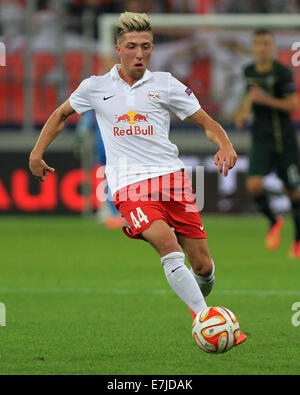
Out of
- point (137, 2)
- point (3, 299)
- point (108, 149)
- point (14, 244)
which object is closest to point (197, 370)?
point (108, 149)

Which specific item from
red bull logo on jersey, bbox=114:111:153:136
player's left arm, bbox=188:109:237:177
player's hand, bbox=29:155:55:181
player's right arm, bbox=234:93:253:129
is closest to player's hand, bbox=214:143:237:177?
player's left arm, bbox=188:109:237:177

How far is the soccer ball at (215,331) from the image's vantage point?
16.2 ft

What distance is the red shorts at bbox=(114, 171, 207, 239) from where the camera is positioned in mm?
5449

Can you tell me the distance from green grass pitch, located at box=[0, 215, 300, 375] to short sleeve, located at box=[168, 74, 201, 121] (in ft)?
4.56

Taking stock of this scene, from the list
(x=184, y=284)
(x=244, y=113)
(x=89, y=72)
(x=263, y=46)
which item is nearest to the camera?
(x=184, y=284)

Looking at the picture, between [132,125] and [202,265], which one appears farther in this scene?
[202,265]

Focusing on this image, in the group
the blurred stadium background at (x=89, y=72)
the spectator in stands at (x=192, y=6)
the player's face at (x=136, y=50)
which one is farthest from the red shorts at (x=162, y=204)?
the spectator in stands at (x=192, y=6)

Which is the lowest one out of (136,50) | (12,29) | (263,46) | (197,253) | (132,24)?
(12,29)

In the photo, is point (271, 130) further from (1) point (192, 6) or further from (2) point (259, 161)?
(1) point (192, 6)

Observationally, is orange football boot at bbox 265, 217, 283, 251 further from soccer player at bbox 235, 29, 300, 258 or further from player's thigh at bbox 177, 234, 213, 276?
player's thigh at bbox 177, 234, 213, 276

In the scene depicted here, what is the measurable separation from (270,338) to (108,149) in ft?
5.03

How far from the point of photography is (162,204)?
5.57m

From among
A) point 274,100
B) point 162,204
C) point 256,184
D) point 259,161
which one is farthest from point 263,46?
point 162,204

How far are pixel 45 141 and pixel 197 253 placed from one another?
1.15 metres
